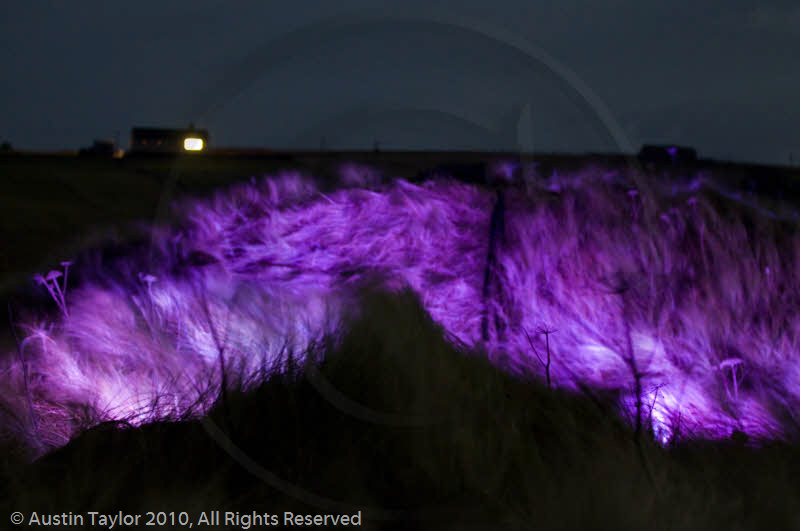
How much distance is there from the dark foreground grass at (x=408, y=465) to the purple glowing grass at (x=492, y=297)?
0.21 meters

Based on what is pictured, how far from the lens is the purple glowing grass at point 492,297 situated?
2.93 metres

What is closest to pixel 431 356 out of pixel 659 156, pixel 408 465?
pixel 408 465

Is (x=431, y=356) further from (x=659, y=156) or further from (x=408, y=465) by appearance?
(x=659, y=156)

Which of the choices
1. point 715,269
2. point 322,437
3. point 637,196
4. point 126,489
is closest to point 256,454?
point 322,437

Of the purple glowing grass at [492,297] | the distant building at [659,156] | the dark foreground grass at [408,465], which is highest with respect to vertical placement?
the distant building at [659,156]

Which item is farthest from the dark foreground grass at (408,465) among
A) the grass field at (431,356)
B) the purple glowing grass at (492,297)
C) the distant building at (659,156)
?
the distant building at (659,156)

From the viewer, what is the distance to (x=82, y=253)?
5.20 meters

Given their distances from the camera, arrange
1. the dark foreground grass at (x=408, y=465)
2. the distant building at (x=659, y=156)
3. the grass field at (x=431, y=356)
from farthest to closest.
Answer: the distant building at (x=659, y=156) < the grass field at (x=431, y=356) < the dark foreground grass at (x=408, y=465)

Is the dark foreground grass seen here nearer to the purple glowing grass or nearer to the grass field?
the grass field

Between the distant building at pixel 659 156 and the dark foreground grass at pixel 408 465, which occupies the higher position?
the distant building at pixel 659 156

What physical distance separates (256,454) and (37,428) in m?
1.03

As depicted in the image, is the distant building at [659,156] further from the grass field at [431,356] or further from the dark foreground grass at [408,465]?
the dark foreground grass at [408,465]

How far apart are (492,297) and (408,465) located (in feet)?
5.82

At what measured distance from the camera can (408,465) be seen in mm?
2309
